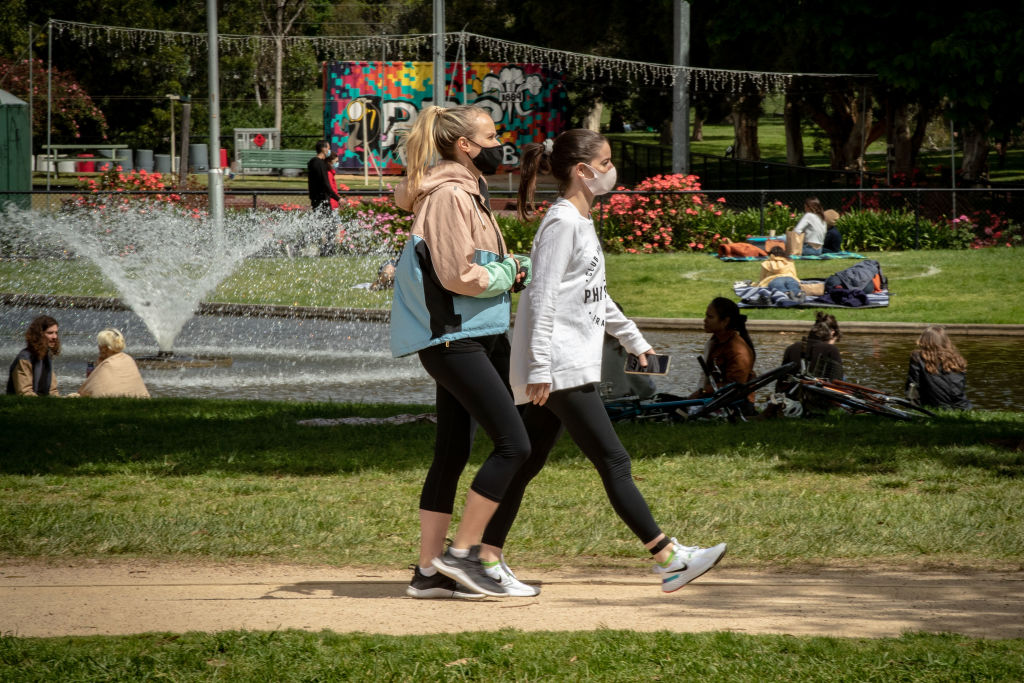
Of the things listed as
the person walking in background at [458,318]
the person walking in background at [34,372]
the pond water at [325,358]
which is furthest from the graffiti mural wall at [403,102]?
the person walking in background at [458,318]

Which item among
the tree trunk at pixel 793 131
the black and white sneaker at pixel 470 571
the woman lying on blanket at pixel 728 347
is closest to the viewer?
the black and white sneaker at pixel 470 571

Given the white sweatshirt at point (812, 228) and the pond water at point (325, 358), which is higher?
the white sweatshirt at point (812, 228)

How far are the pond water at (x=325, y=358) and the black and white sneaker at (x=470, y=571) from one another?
7.02m

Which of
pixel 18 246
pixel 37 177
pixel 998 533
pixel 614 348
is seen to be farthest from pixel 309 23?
pixel 998 533

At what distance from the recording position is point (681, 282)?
20984mm

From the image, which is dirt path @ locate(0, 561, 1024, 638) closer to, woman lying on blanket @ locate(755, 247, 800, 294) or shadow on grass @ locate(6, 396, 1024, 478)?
shadow on grass @ locate(6, 396, 1024, 478)

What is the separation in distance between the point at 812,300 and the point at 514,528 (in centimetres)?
1340

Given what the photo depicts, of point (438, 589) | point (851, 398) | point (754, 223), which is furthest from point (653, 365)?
point (754, 223)

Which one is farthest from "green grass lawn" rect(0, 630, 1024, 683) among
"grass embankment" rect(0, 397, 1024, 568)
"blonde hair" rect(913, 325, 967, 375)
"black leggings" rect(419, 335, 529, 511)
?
"blonde hair" rect(913, 325, 967, 375)

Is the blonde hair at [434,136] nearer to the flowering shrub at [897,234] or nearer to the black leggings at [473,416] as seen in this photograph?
the black leggings at [473,416]

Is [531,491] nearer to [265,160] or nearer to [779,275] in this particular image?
[779,275]

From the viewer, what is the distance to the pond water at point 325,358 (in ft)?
42.1

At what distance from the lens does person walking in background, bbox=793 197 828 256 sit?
22906 millimetres

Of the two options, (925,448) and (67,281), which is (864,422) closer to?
(925,448)
